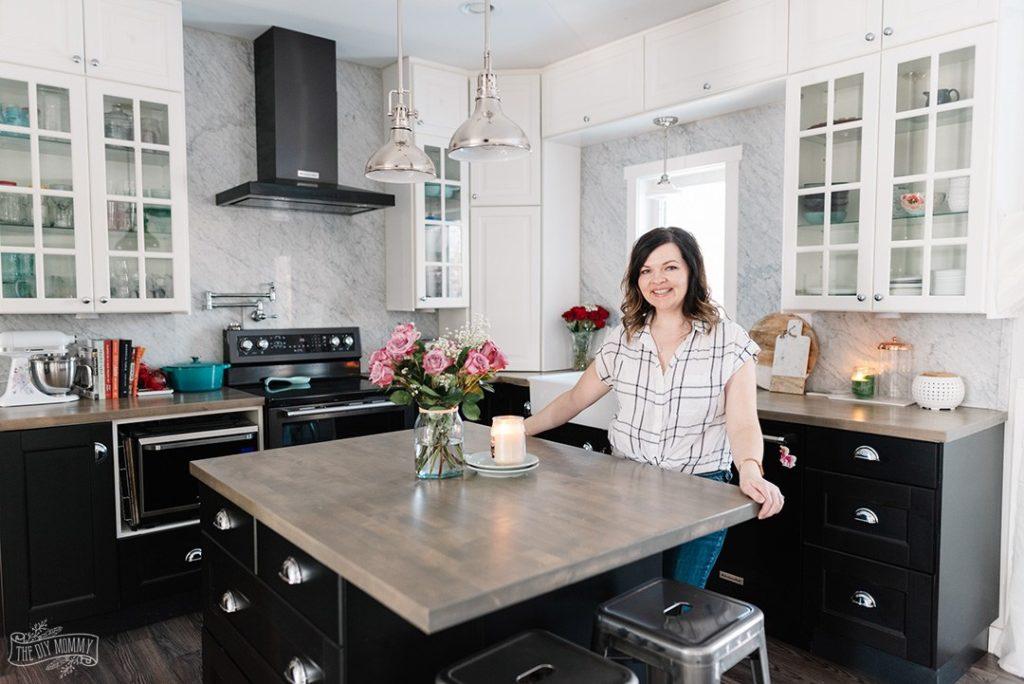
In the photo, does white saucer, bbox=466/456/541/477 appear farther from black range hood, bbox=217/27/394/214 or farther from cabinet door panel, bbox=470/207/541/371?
cabinet door panel, bbox=470/207/541/371

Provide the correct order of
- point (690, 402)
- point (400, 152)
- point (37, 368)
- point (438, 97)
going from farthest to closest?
point (438, 97)
point (37, 368)
point (400, 152)
point (690, 402)

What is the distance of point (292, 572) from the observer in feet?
5.12

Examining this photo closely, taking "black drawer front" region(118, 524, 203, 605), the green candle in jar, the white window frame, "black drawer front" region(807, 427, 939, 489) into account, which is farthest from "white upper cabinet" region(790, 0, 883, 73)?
"black drawer front" region(118, 524, 203, 605)

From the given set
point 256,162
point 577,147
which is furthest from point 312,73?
point 577,147

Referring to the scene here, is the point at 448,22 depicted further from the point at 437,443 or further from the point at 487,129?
the point at 437,443

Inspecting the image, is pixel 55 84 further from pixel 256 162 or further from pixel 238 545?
pixel 238 545

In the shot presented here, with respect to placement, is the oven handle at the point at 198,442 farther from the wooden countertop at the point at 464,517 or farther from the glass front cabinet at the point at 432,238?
the glass front cabinet at the point at 432,238

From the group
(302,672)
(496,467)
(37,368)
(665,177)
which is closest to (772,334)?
(665,177)

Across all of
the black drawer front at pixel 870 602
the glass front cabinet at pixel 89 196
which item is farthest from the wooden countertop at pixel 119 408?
the black drawer front at pixel 870 602

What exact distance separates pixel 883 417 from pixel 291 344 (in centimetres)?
297

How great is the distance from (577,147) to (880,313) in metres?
2.17

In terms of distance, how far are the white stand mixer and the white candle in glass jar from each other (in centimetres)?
225


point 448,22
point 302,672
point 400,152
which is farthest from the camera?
point 448,22

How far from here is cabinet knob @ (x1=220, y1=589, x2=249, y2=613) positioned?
1894 mm
